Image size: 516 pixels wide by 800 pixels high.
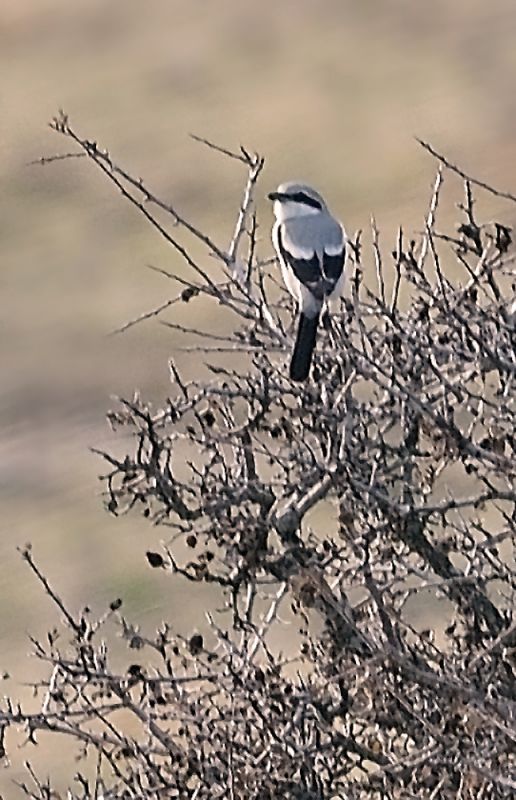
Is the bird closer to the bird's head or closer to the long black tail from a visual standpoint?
the bird's head

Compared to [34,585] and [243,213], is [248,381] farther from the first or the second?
[34,585]

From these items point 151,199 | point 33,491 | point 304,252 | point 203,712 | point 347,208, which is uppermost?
point 347,208

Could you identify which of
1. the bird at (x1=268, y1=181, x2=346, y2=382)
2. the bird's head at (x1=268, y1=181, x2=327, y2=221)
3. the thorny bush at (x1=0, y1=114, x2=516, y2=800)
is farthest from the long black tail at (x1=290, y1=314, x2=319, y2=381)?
the bird's head at (x1=268, y1=181, x2=327, y2=221)

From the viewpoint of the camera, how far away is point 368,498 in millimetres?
4727

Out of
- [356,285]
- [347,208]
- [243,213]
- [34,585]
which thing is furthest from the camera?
[347,208]

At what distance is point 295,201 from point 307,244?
43 centimetres

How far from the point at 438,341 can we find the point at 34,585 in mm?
11312

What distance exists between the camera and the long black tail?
16.9ft

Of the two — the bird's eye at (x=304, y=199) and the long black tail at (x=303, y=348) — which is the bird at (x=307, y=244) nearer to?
the bird's eye at (x=304, y=199)

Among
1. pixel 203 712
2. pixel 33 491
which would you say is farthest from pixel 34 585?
pixel 203 712

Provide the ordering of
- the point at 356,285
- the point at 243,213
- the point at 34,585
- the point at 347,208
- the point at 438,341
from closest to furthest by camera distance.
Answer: the point at 356,285, the point at 438,341, the point at 243,213, the point at 34,585, the point at 347,208

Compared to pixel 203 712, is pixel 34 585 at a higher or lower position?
higher

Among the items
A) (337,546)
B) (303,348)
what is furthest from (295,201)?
(337,546)

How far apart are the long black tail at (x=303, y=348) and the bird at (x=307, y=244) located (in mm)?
404
